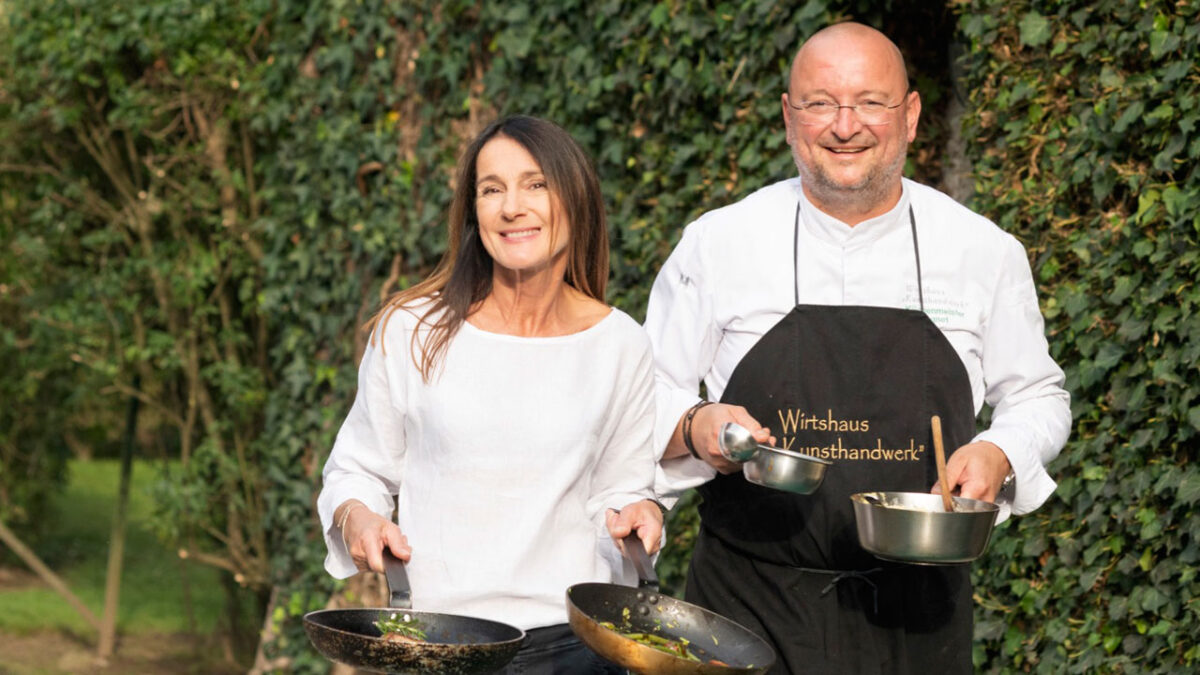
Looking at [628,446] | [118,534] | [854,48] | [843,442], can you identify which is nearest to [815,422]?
[843,442]

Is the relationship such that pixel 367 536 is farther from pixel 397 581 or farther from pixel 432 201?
pixel 432 201

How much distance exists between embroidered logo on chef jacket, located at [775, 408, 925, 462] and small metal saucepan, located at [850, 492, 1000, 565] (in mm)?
309

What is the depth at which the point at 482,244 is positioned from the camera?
2.84 metres

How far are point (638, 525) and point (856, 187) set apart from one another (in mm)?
785

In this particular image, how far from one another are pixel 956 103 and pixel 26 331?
21.6 feet

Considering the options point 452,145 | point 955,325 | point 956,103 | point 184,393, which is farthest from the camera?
point 184,393

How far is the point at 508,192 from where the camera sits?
8.76ft

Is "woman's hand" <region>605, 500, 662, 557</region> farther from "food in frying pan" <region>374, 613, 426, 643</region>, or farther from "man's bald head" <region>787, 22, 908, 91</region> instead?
"man's bald head" <region>787, 22, 908, 91</region>

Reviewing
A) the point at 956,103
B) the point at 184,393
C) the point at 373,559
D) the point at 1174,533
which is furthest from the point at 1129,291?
the point at 184,393

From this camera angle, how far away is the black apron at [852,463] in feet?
9.18

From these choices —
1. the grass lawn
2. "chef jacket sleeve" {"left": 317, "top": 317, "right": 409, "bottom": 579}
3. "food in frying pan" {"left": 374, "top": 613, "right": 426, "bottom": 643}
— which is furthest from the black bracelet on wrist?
the grass lawn

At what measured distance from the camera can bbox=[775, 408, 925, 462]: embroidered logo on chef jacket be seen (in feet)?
9.15

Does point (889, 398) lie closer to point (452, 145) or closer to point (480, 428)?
point (480, 428)

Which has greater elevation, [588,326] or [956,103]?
[956,103]
